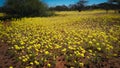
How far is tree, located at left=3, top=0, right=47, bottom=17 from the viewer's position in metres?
38.2

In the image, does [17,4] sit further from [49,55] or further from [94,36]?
[49,55]

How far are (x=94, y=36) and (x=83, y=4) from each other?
253 feet

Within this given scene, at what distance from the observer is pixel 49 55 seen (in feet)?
28.8

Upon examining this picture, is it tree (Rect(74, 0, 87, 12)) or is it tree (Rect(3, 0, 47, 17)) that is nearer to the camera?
tree (Rect(3, 0, 47, 17))

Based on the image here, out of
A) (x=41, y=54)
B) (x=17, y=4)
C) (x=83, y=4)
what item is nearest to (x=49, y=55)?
(x=41, y=54)

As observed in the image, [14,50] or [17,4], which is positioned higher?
[17,4]

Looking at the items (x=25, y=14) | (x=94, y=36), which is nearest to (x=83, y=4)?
(x=25, y=14)

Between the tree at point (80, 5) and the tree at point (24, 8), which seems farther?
the tree at point (80, 5)

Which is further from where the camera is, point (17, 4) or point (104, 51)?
point (17, 4)

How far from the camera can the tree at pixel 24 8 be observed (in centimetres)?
3816

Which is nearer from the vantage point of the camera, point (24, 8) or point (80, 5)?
point (24, 8)

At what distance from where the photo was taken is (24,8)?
38250mm

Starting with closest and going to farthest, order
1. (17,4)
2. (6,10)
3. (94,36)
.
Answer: (94,36)
(17,4)
(6,10)

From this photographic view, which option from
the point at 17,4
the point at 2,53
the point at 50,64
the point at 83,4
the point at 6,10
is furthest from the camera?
the point at 83,4
